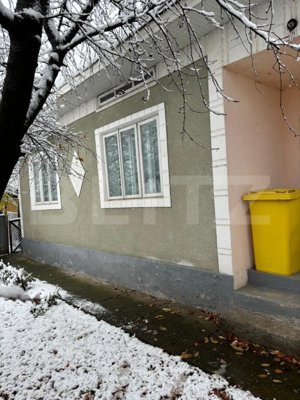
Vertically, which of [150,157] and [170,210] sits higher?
[150,157]

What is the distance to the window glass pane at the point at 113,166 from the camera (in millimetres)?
6098

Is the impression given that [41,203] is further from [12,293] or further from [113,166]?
[12,293]

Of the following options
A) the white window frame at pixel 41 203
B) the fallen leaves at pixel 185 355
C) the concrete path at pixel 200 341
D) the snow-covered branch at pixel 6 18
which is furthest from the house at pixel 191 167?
the white window frame at pixel 41 203

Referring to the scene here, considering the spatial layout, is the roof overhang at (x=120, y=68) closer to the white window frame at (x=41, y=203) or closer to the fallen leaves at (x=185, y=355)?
the white window frame at (x=41, y=203)

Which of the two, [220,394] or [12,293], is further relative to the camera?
[220,394]

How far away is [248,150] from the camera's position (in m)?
4.25

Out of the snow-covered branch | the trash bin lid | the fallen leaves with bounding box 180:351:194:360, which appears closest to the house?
the trash bin lid

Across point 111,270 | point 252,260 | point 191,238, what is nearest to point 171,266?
point 191,238

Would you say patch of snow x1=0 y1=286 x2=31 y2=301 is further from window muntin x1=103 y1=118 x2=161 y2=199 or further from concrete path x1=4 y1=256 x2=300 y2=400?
window muntin x1=103 y1=118 x2=161 y2=199

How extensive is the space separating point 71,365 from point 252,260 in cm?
267

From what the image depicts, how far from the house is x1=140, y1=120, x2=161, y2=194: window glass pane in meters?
0.02

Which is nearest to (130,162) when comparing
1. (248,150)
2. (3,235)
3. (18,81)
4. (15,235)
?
(248,150)

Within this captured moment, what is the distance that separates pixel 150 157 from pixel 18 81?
3.59 meters

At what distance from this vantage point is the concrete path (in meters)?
2.75
